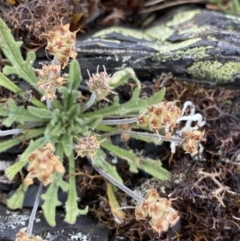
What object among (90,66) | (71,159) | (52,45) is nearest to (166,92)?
(90,66)

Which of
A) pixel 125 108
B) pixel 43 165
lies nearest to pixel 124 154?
pixel 125 108

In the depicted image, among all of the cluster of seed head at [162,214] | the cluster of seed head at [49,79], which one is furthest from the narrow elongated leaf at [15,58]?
the cluster of seed head at [162,214]

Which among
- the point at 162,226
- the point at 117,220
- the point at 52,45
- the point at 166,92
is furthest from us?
the point at 166,92

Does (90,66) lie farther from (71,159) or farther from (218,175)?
(218,175)

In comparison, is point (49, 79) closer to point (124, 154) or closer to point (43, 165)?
point (43, 165)

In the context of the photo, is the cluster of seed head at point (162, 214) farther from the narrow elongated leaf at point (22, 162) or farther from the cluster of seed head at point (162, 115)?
the narrow elongated leaf at point (22, 162)

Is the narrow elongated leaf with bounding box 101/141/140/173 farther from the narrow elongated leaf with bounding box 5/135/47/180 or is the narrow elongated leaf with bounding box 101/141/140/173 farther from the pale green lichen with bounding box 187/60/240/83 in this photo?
the pale green lichen with bounding box 187/60/240/83

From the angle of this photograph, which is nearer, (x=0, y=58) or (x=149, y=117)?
(x=149, y=117)

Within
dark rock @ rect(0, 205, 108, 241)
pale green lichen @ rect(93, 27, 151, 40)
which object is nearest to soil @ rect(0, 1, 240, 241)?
dark rock @ rect(0, 205, 108, 241)
